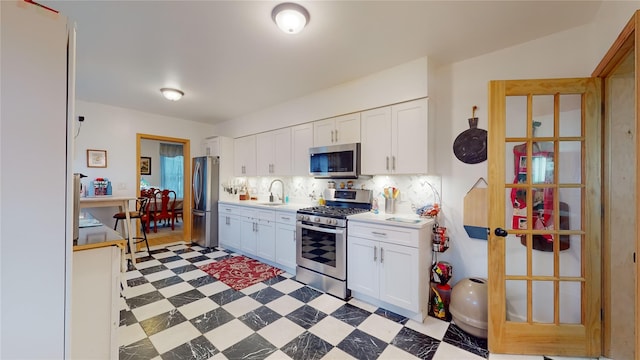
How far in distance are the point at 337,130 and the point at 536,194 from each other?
2083mm

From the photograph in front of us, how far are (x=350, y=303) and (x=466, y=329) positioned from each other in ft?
3.42

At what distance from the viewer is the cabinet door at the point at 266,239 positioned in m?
3.54

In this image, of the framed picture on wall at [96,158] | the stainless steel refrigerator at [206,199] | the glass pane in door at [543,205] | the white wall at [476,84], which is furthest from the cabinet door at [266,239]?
the framed picture on wall at [96,158]

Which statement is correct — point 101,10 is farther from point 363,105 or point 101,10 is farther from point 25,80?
point 363,105

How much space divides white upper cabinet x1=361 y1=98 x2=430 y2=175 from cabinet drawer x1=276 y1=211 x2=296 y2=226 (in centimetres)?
113

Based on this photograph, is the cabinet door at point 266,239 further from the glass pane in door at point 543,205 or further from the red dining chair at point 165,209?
the red dining chair at point 165,209

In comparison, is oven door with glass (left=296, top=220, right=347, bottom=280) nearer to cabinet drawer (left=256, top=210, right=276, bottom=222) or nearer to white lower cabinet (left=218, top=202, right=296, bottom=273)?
white lower cabinet (left=218, top=202, right=296, bottom=273)

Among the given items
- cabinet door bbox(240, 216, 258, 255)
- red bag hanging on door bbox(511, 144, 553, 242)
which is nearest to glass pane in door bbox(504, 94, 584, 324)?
red bag hanging on door bbox(511, 144, 553, 242)

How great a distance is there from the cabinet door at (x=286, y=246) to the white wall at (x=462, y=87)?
1.73 m

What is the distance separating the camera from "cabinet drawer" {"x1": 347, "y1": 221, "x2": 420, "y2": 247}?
2.24 metres

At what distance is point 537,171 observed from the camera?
6.25 feet

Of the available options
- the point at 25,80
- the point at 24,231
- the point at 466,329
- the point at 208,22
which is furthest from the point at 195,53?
the point at 466,329

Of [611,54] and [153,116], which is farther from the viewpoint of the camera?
[153,116]

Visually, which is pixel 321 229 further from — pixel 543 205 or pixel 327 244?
pixel 543 205
